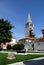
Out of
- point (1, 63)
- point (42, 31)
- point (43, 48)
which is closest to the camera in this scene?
point (1, 63)

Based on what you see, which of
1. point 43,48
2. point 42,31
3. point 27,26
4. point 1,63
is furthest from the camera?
point 27,26

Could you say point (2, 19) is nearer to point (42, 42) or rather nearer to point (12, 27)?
point (12, 27)

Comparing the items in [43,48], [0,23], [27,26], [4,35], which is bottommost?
[43,48]

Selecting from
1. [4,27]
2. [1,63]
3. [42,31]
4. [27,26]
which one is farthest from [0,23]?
[27,26]

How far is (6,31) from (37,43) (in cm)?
1027

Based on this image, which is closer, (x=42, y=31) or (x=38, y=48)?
(x=38, y=48)

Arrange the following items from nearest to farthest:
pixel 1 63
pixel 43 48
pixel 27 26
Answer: pixel 1 63
pixel 43 48
pixel 27 26

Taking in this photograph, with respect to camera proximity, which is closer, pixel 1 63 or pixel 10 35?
pixel 1 63

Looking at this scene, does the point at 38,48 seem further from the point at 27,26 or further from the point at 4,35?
the point at 27,26

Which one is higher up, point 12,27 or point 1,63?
point 12,27

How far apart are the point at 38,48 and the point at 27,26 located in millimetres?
77716

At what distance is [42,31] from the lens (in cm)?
7138

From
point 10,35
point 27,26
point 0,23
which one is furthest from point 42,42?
point 27,26

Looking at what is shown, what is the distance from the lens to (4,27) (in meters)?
60.6
